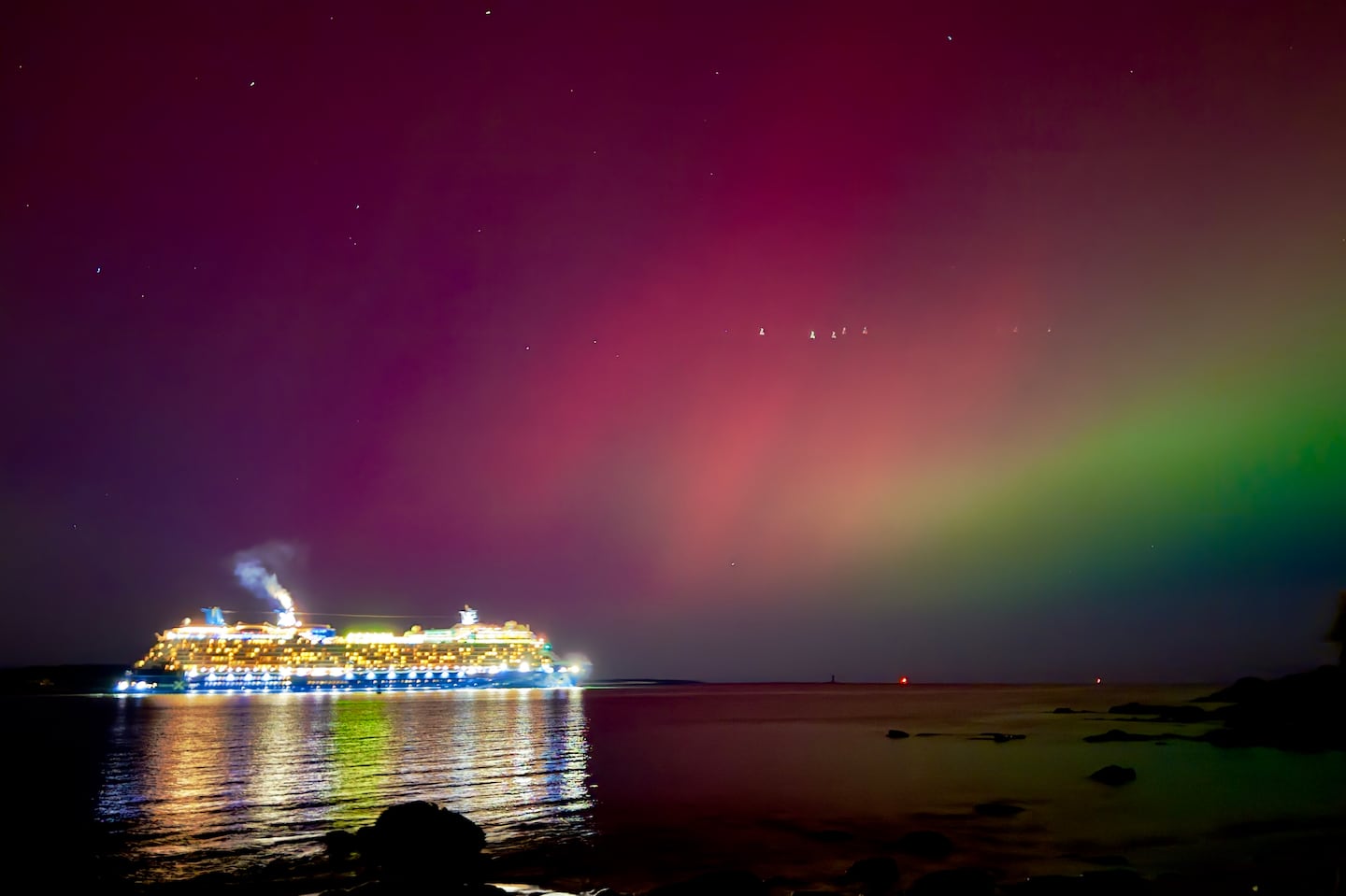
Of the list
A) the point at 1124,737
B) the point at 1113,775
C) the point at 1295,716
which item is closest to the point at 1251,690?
the point at 1295,716

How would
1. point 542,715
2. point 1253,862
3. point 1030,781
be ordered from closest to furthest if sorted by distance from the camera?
point 1253,862, point 1030,781, point 542,715

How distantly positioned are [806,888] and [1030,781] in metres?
20.2

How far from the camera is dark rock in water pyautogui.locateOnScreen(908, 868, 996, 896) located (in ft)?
51.6

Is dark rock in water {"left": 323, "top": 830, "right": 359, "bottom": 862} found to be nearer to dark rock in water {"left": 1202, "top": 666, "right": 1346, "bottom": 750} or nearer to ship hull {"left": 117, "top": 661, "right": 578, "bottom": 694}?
dark rock in water {"left": 1202, "top": 666, "right": 1346, "bottom": 750}

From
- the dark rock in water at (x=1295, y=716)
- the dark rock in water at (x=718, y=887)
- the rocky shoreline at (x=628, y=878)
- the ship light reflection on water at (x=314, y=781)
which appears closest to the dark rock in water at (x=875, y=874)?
the rocky shoreline at (x=628, y=878)

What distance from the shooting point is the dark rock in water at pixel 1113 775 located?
32250mm

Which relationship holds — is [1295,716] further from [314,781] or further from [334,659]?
[334,659]

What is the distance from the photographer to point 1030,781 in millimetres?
33219

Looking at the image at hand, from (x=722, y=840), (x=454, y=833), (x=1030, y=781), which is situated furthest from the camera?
(x=1030, y=781)

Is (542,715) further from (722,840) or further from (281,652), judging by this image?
(281,652)

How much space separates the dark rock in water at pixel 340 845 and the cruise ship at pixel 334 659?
128 m

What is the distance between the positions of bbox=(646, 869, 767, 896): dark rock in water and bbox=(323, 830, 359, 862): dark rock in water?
8.19m

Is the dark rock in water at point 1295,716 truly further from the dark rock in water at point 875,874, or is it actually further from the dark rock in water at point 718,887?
the dark rock in water at point 718,887

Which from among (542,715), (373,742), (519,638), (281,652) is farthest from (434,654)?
(373,742)
